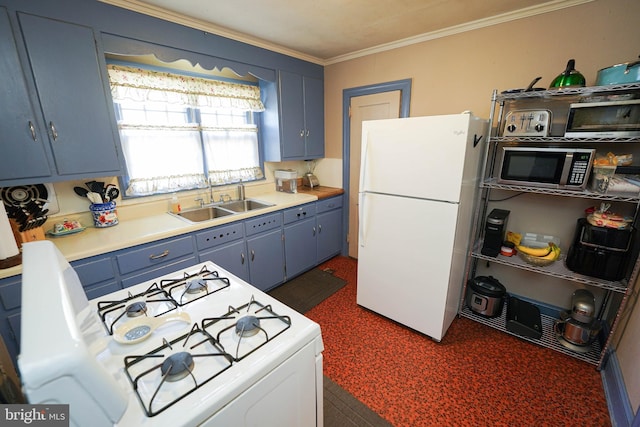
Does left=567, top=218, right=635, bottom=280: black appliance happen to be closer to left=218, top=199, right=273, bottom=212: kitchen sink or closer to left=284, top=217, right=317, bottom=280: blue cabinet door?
left=284, top=217, right=317, bottom=280: blue cabinet door

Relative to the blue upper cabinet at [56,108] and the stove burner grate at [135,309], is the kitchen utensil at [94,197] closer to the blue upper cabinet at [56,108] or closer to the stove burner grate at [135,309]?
the blue upper cabinet at [56,108]

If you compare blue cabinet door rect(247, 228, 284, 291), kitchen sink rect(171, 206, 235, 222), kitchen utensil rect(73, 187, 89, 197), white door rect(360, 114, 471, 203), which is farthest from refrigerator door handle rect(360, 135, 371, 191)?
kitchen utensil rect(73, 187, 89, 197)

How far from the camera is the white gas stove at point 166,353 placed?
1.43ft

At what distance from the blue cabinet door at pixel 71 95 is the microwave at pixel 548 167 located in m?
2.83

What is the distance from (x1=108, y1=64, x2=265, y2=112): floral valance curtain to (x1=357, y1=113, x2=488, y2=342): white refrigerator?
144cm

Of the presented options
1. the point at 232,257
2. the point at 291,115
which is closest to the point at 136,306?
the point at 232,257

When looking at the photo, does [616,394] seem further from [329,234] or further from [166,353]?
[329,234]

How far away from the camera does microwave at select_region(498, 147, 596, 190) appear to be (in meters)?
1.67

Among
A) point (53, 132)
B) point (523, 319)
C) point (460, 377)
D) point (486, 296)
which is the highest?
point (53, 132)

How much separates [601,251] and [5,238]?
3509mm

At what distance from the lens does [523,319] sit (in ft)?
7.09

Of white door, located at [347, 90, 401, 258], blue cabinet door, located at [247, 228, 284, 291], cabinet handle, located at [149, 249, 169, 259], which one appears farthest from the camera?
white door, located at [347, 90, 401, 258]

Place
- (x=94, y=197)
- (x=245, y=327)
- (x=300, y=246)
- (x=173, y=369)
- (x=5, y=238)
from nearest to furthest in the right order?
(x=173, y=369) < (x=245, y=327) < (x=5, y=238) < (x=94, y=197) < (x=300, y=246)

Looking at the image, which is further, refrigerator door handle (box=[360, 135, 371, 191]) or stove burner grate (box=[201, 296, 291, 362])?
Result: refrigerator door handle (box=[360, 135, 371, 191])
